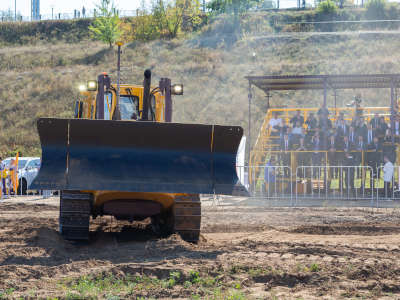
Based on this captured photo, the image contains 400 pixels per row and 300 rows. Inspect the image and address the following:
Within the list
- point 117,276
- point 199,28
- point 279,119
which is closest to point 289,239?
point 117,276

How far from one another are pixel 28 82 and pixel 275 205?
40.3 meters

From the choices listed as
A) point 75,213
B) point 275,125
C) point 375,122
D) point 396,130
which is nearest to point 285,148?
point 275,125

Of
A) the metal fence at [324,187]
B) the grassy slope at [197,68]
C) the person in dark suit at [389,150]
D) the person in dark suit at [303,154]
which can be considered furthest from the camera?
the grassy slope at [197,68]

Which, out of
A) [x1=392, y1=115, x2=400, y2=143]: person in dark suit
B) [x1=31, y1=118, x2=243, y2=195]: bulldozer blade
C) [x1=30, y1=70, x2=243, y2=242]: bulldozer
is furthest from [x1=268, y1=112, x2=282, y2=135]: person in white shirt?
[x1=31, y1=118, x2=243, y2=195]: bulldozer blade

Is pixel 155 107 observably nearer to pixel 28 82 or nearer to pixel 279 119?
pixel 279 119

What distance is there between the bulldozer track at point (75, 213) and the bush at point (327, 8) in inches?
2539

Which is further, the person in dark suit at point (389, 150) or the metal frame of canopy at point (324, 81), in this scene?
the metal frame of canopy at point (324, 81)

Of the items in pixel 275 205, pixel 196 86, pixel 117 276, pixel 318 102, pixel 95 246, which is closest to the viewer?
pixel 117 276

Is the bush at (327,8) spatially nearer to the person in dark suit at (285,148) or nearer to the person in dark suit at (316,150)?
the person in dark suit at (285,148)

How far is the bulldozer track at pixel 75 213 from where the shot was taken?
30.8 ft

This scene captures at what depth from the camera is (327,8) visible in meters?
70.1

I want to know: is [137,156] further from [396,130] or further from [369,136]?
[396,130]

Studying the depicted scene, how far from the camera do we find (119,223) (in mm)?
13789

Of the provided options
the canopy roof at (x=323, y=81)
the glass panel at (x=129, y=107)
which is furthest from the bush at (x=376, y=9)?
the glass panel at (x=129, y=107)
